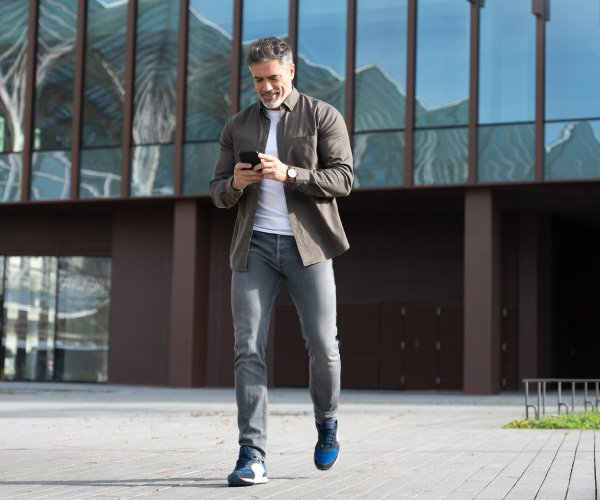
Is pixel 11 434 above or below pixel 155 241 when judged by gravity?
below

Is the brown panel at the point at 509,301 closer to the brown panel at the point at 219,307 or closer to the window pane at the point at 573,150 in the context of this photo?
the window pane at the point at 573,150

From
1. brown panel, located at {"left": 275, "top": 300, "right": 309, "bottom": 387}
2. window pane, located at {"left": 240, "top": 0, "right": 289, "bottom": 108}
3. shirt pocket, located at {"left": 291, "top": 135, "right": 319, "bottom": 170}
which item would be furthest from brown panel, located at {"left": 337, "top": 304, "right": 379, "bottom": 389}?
shirt pocket, located at {"left": 291, "top": 135, "right": 319, "bottom": 170}

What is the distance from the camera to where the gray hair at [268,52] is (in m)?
4.80

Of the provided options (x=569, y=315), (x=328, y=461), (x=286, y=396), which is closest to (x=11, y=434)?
(x=328, y=461)

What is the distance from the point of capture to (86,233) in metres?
25.2

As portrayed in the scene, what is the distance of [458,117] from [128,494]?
1733cm

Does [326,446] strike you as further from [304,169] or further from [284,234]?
[304,169]

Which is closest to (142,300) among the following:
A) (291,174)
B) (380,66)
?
(380,66)

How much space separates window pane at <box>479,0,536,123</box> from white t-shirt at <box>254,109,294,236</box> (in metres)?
16.1

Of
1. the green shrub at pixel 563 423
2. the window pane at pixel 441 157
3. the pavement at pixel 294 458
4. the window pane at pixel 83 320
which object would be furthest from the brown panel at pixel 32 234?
the green shrub at pixel 563 423

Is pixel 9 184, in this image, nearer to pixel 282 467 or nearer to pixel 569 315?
pixel 569 315

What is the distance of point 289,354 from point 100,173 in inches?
247

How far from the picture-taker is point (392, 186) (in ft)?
68.5

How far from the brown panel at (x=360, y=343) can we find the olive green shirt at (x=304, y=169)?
1877 cm
